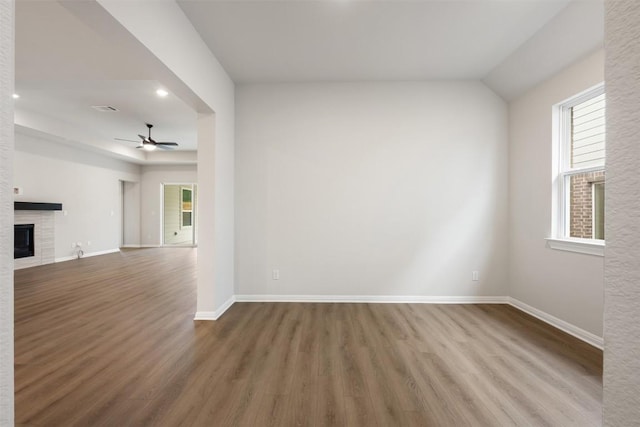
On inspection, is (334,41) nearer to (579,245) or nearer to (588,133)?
(588,133)

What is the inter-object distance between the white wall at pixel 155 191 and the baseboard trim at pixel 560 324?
937 centimetres

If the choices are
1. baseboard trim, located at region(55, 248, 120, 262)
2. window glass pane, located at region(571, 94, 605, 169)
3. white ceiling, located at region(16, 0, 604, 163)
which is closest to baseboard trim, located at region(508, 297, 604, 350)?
window glass pane, located at region(571, 94, 605, 169)

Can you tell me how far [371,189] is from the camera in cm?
380

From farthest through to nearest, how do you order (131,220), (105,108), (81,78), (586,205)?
(131,220) → (105,108) → (81,78) → (586,205)

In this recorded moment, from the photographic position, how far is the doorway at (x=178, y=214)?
33.4 feet

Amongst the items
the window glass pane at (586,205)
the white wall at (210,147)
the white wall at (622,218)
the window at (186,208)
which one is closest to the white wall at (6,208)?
the white wall at (622,218)

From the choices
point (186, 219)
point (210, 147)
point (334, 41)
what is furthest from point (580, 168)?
point (186, 219)

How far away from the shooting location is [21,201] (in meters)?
5.91

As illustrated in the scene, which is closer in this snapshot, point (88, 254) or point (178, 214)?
point (88, 254)

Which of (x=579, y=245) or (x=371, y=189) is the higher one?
(x=371, y=189)

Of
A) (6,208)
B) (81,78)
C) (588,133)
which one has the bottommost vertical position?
(6,208)

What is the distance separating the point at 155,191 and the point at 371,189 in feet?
28.2

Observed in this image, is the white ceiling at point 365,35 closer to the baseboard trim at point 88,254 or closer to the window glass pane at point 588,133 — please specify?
the window glass pane at point 588,133

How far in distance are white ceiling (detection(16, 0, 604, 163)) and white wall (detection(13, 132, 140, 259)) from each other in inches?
139
